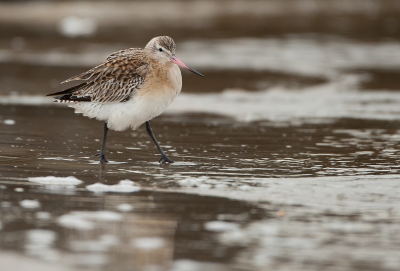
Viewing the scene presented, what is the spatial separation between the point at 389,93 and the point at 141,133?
19.1 feet

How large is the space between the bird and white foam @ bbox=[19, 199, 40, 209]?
1.82m

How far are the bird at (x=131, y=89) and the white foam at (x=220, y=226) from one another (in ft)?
7.88

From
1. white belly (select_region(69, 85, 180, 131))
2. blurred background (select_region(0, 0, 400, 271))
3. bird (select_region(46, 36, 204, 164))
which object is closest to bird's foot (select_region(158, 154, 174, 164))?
bird (select_region(46, 36, 204, 164))

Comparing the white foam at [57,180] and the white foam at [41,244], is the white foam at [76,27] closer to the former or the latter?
the white foam at [57,180]

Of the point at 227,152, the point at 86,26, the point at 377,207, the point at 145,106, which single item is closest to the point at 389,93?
the point at 227,152

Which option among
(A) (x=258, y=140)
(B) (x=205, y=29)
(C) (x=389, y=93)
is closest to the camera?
(A) (x=258, y=140)

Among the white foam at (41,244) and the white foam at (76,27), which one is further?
the white foam at (76,27)

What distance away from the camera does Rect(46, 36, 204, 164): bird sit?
757 centimetres

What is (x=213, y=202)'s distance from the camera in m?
5.78

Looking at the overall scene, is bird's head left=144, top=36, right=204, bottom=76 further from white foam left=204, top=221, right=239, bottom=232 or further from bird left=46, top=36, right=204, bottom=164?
white foam left=204, top=221, right=239, bottom=232

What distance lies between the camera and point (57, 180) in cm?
637

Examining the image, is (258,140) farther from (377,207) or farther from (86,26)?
(86,26)

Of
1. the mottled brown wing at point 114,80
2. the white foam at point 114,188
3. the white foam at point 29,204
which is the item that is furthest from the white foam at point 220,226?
the mottled brown wing at point 114,80

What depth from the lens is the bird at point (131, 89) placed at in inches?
298
